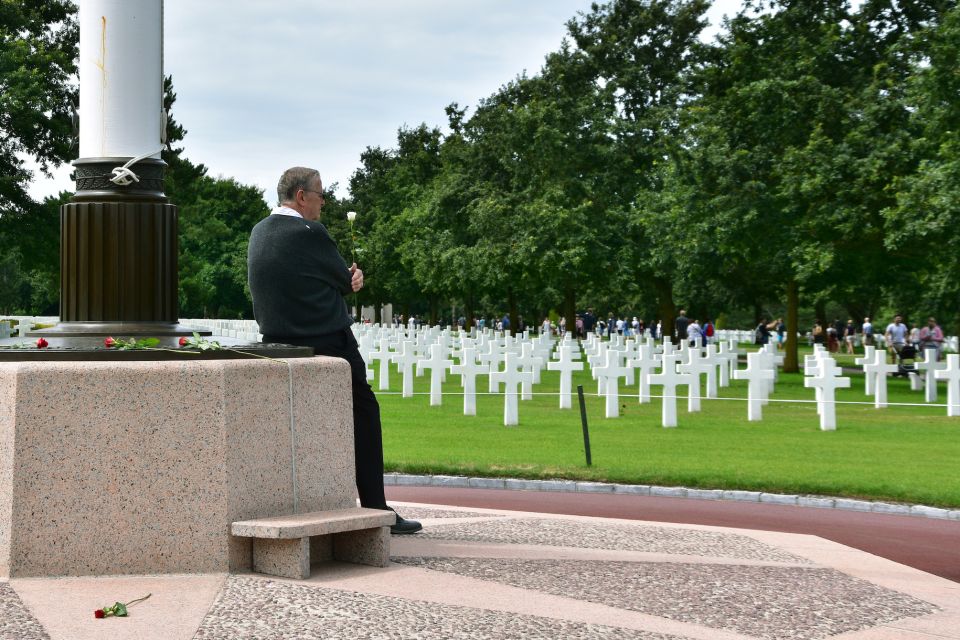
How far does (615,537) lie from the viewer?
7.43 meters

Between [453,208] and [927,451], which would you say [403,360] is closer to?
[927,451]

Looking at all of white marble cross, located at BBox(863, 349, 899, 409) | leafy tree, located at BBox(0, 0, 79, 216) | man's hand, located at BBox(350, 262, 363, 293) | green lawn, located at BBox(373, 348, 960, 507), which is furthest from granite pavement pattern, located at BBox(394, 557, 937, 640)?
leafy tree, located at BBox(0, 0, 79, 216)

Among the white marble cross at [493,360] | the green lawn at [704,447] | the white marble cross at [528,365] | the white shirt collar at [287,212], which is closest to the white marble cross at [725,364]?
the green lawn at [704,447]

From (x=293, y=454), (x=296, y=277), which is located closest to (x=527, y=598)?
(x=293, y=454)

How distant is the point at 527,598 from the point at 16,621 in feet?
A: 7.16

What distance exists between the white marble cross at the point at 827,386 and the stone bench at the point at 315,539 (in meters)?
11.0

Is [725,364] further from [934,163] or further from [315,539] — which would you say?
[315,539]

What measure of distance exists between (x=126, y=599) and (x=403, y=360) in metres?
17.4

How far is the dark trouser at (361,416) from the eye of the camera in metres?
6.53

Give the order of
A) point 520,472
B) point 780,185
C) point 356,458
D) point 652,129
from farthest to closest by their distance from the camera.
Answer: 1. point 652,129
2. point 780,185
3. point 520,472
4. point 356,458

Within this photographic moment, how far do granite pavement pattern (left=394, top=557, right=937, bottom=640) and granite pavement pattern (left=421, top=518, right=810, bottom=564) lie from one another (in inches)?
18.8

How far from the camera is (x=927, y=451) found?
44.1 feet

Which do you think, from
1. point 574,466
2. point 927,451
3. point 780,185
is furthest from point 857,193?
point 574,466

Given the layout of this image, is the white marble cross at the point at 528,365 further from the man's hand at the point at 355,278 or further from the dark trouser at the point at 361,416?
the man's hand at the point at 355,278
